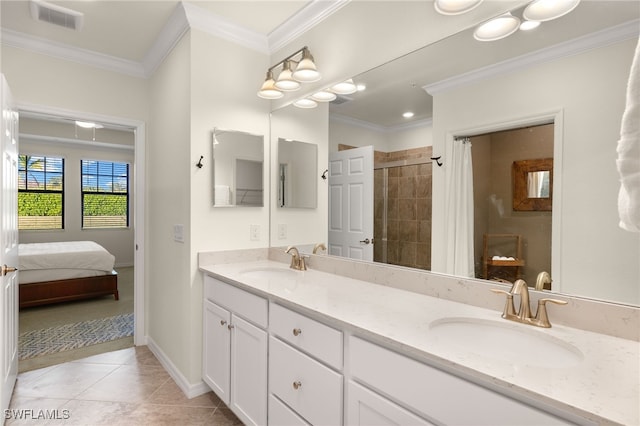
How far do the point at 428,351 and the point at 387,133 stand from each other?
122cm

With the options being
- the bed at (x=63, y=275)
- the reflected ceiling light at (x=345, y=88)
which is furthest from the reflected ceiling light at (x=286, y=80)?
the bed at (x=63, y=275)

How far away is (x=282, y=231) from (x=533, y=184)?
1.78 meters

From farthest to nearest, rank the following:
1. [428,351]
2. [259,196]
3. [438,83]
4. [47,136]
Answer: [47,136] → [259,196] → [438,83] → [428,351]

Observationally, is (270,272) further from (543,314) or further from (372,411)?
(543,314)

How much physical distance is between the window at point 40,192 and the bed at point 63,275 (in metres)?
1.97

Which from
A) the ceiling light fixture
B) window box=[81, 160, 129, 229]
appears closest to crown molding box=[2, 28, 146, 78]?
the ceiling light fixture

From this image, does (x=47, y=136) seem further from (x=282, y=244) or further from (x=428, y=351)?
(x=428, y=351)

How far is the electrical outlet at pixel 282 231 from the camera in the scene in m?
2.68

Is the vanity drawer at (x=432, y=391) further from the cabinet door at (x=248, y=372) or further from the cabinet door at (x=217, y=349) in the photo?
the cabinet door at (x=217, y=349)

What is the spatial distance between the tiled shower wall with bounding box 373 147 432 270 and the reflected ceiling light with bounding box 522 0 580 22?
642 millimetres

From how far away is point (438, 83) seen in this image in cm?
167

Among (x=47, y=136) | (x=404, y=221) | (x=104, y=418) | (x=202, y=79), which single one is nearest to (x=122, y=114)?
(x=202, y=79)

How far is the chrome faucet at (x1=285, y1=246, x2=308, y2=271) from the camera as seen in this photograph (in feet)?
7.65

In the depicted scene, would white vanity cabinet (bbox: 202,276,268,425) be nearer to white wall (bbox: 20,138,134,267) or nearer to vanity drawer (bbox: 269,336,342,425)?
vanity drawer (bbox: 269,336,342,425)
